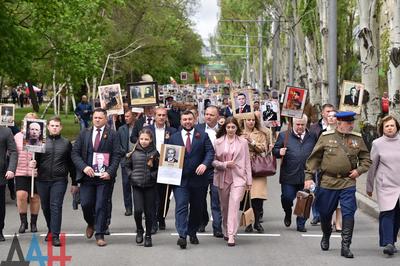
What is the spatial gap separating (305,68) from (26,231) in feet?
112

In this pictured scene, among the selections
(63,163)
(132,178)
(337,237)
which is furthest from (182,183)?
(337,237)

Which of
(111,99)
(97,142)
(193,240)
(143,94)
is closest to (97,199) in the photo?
(97,142)

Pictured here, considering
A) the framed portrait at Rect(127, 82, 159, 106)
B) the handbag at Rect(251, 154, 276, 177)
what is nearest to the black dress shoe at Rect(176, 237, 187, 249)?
the handbag at Rect(251, 154, 276, 177)

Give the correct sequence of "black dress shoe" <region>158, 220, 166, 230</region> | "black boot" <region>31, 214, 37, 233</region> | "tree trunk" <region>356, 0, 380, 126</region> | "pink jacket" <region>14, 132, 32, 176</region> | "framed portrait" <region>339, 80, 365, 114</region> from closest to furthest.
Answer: "pink jacket" <region>14, 132, 32, 176</region> < "black boot" <region>31, 214, 37, 233</region> < "black dress shoe" <region>158, 220, 166, 230</region> < "framed portrait" <region>339, 80, 365, 114</region> < "tree trunk" <region>356, 0, 380, 126</region>

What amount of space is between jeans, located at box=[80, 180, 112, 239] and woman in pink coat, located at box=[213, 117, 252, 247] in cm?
140

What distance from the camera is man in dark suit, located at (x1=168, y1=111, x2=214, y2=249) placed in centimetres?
1125

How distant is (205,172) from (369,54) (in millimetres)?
12362

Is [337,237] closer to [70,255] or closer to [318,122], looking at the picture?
[318,122]

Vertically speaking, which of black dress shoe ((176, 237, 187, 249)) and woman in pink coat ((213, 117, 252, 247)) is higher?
woman in pink coat ((213, 117, 252, 247))

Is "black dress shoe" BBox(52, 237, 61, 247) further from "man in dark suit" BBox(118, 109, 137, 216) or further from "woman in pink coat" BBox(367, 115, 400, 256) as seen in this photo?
"woman in pink coat" BBox(367, 115, 400, 256)

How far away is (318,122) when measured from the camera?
543 inches

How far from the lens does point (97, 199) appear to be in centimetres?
1130

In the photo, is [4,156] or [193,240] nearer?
[193,240]

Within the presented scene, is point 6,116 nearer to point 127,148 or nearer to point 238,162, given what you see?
point 127,148
